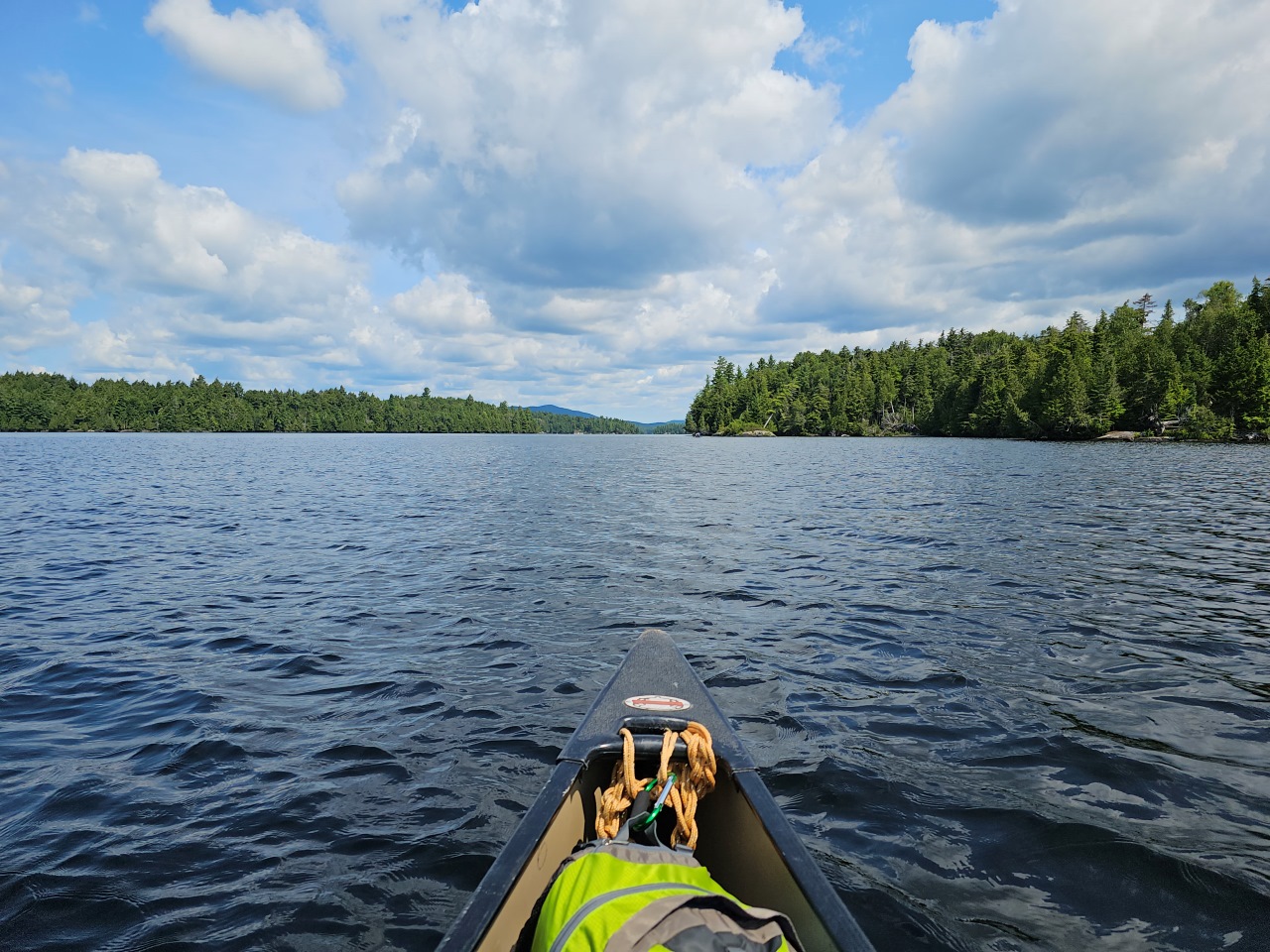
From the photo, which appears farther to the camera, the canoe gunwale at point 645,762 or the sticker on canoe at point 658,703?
the sticker on canoe at point 658,703

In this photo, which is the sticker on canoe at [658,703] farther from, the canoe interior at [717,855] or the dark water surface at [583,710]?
the dark water surface at [583,710]

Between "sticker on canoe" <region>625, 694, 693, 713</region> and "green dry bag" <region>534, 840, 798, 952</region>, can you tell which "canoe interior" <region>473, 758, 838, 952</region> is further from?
"sticker on canoe" <region>625, 694, 693, 713</region>

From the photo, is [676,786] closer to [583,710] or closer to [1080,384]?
[583,710]

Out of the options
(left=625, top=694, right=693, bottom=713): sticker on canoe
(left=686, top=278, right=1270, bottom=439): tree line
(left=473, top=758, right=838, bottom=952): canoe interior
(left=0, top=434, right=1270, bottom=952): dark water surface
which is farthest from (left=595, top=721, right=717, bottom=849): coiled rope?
(left=686, top=278, right=1270, bottom=439): tree line

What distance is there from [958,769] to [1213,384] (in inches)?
4526

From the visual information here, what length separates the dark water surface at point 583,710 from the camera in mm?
4219

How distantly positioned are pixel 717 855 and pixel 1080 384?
11562 cm

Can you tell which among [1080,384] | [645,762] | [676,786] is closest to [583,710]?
[645,762]

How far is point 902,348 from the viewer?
193125 mm

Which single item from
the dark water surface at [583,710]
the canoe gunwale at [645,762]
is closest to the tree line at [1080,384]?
the dark water surface at [583,710]

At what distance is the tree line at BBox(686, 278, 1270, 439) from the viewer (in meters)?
86.4

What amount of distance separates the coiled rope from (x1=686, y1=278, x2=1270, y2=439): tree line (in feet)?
365

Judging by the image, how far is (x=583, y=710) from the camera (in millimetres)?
7113

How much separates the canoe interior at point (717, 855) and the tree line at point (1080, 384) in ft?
365
